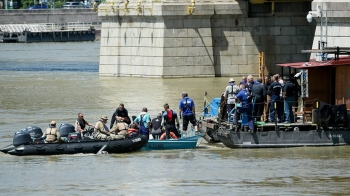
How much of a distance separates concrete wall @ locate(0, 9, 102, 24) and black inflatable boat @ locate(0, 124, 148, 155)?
9719 centimetres

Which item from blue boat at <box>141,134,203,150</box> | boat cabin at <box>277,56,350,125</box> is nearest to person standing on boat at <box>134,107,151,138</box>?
blue boat at <box>141,134,203,150</box>

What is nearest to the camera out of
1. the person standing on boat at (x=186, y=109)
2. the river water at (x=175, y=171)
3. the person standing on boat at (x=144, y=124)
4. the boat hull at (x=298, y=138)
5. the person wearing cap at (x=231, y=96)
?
the river water at (x=175, y=171)

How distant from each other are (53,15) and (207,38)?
72855mm

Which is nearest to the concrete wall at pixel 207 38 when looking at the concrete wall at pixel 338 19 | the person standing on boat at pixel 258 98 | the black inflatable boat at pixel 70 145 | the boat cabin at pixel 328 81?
the concrete wall at pixel 338 19

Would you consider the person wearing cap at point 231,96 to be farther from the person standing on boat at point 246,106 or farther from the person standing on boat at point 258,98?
the person standing on boat at point 246,106

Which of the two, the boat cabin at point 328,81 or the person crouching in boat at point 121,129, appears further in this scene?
the boat cabin at point 328,81

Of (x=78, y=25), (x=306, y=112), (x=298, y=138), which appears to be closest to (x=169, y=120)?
(x=298, y=138)

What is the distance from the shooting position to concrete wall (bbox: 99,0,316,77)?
2386 inches

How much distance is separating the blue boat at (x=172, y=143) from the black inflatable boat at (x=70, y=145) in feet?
1.90

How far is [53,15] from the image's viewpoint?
13225 cm

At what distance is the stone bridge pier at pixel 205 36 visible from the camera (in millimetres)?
60594

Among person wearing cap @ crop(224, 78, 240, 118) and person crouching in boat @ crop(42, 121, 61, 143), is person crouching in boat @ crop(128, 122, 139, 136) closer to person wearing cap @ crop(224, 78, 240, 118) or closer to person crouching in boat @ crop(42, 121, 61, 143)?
person crouching in boat @ crop(42, 121, 61, 143)

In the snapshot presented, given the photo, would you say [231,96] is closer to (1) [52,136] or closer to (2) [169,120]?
(2) [169,120]

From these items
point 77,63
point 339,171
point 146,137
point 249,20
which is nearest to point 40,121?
point 146,137
